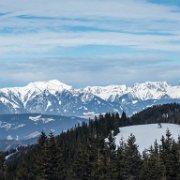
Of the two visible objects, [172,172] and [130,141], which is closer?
[172,172]

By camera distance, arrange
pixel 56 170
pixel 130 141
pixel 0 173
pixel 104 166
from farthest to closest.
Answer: pixel 130 141, pixel 0 173, pixel 104 166, pixel 56 170

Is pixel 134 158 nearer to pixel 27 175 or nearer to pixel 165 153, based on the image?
pixel 165 153

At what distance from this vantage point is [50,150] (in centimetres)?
6506

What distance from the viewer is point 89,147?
269 ft

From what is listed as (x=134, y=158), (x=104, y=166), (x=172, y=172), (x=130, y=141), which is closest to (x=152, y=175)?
(x=172, y=172)

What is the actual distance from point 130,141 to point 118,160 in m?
20.3

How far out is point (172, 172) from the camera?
289 feet

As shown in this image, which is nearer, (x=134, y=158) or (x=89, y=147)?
(x=89, y=147)

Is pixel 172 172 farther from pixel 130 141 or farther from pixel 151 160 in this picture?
pixel 130 141

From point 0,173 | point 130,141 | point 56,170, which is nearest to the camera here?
point 56,170

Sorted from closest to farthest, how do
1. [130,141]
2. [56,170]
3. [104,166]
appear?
[56,170] → [104,166] → [130,141]

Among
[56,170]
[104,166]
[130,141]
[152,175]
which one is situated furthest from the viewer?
[130,141]

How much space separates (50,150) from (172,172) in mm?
29920

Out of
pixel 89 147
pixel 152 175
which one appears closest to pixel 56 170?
pixel 89 147
